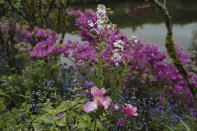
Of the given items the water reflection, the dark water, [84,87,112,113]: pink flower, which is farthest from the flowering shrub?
the water reflection

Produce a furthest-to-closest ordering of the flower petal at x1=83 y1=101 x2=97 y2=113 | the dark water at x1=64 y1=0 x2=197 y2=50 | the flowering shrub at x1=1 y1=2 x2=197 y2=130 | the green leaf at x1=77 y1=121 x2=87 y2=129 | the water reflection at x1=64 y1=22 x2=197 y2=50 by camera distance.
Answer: the dark water at x1=64 y1=0 x2=197 y2=50, the water reflection at x1=64 y1=22 x2=197 y2=50, the flowering shrub at x1=1 y1=2 x2=197 y2=130, the green leaf at x1=77 y1=121 x2=87 y2=129, the flower petal at x1=83 y1=101 x2=97 y2=113

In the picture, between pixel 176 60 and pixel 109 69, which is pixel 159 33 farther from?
pixel 176 60

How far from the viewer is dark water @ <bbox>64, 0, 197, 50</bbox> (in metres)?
7.91

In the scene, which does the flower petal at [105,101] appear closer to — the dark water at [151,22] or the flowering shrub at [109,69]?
the flowering shrub at [109,69]

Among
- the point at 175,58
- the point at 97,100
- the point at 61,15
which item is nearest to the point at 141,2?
the point at 61,15

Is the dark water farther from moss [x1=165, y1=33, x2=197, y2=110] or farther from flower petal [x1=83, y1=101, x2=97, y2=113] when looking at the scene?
flower petal [x1=83, y1=101, x2=97, y2=113]

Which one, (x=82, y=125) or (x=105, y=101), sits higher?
(x=105, y=101)

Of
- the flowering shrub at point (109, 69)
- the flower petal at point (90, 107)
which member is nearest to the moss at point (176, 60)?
the flowering shrub at point (109, 69)

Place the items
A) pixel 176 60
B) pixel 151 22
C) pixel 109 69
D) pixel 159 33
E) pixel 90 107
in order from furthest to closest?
pixel 151 22, pixel 159 33, pixel 109 69, pixel 176 60, pixel 90 107

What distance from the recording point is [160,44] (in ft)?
23.3

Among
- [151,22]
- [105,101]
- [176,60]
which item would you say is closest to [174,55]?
[176,60]

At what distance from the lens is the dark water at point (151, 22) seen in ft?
25.9

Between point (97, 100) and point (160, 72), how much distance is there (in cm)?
276

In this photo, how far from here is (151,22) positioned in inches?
400
